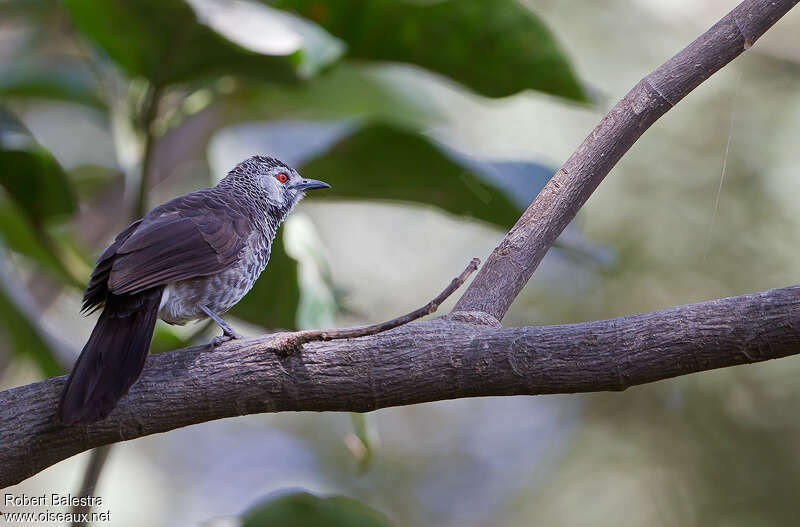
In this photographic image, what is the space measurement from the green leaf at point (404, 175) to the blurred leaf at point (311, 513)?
51.2 inches

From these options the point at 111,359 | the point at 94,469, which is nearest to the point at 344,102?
the point at 94,469

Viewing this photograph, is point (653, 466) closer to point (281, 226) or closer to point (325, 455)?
point (325, 455)

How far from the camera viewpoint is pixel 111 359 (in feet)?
7.25

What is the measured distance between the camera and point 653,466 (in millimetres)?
5645

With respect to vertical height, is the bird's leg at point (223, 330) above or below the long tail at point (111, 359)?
above

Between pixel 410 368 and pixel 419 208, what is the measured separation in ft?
9.32

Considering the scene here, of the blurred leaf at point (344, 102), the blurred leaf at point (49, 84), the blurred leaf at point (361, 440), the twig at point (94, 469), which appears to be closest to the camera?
the blurred leaf at point (361, 440)

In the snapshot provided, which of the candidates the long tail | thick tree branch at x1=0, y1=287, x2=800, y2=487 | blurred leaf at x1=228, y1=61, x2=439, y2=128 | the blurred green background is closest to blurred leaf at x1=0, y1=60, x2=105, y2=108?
the blurred green background

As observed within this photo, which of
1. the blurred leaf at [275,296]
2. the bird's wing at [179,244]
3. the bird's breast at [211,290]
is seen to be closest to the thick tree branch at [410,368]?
the bird's wing at [179,244]

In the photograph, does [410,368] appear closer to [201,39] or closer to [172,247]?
[172,247]

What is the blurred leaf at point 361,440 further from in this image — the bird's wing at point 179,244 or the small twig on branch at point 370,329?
the small twig on branch at point 370,329

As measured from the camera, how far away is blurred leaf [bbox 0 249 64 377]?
3332 millimetres

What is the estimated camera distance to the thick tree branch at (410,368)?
1.81 m

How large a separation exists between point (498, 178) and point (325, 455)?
3740 millimetres
